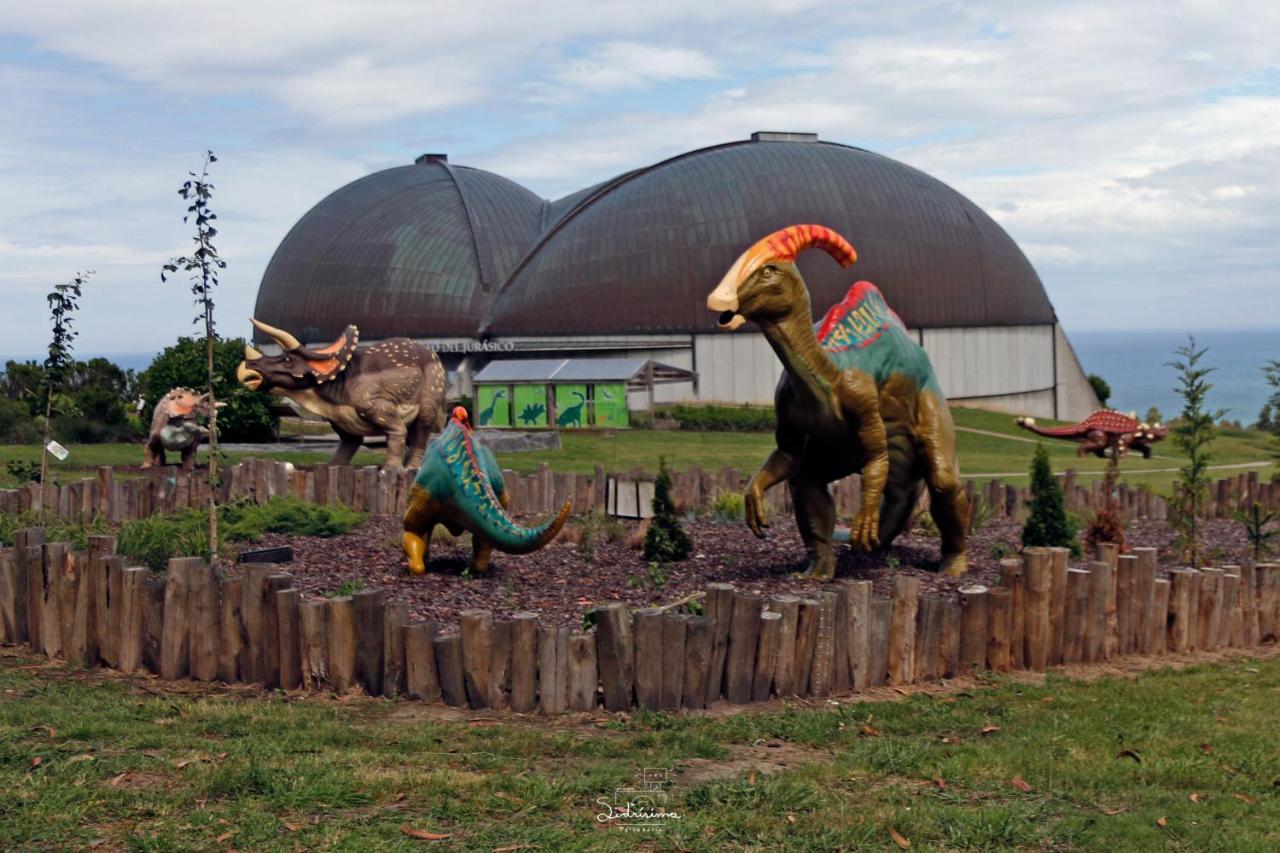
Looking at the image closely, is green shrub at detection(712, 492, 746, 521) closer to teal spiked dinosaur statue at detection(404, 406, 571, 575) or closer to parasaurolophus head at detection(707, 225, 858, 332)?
teal spiked dinosaur statue at detection(404, 406, 571, 575)

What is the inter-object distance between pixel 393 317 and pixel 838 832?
50429mm

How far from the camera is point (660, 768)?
287 inches

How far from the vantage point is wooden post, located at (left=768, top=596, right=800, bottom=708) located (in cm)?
895

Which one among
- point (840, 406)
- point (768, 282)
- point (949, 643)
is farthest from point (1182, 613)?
point (768, 282)

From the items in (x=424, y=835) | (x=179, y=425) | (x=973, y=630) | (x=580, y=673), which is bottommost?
(x=424, y=835)

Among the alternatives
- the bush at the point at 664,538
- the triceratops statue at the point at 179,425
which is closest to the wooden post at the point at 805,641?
the bush at the point at 664,538

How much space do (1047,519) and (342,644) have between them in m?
7.32

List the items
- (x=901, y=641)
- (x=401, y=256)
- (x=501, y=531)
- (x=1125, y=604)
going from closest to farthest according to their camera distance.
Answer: (x=901, y=641)
(x=1125, y=604)
(x=501, y=531)
(x=401, y=256)

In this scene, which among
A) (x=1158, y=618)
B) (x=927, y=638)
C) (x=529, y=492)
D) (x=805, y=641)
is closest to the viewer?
(x=805, y=641)

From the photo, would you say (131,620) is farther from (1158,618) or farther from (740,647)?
(1158,618)

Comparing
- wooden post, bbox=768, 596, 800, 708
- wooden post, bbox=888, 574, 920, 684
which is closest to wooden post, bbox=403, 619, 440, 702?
wooden post, bbox=768, 596, 800, 708

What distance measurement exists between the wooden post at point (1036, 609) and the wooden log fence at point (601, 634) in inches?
0.5

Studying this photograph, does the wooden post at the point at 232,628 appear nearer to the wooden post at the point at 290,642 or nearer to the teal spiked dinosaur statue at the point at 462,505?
the wooden post at the point at 290,642

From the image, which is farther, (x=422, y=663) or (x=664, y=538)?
(x=664, y=538)
